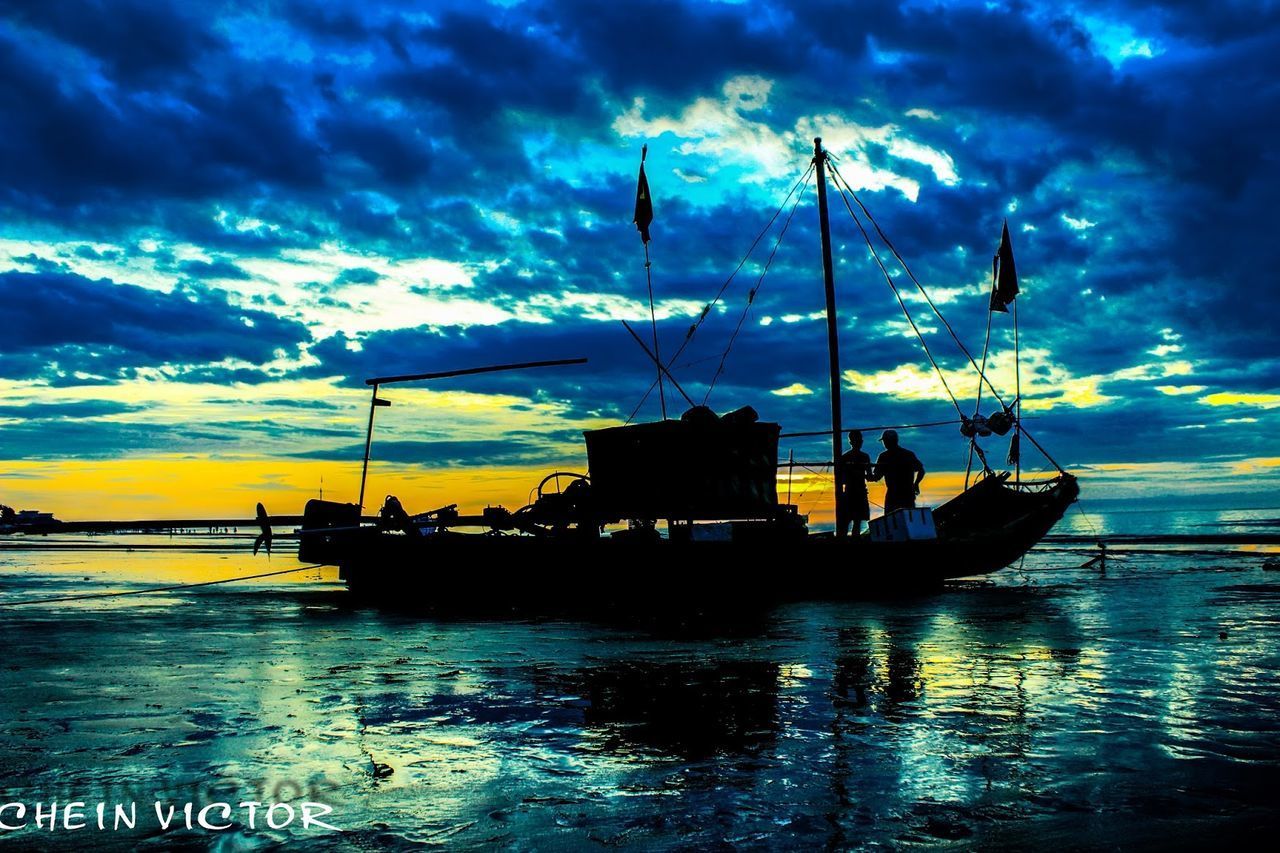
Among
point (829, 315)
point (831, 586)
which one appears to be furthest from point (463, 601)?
point (829, 315)

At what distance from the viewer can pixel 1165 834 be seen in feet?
15.9

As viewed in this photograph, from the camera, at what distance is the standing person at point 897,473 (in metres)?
22.2

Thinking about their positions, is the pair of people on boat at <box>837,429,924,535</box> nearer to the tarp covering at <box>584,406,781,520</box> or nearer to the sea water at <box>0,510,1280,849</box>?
the tarp covering at <box>584,406,781,520</box>

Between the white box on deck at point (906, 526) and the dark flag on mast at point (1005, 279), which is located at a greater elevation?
the dark flag on mast at point (1005, 279)

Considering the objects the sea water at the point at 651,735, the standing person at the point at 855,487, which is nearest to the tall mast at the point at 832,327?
the standing person at the point at 855,487

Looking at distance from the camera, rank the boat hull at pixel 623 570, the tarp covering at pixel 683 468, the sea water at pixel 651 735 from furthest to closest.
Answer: the tarp covering at pixel 683 468
the boat hull at pixel 623 570
the sea water at pixel 651 735

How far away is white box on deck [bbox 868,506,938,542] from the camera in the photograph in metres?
21.8

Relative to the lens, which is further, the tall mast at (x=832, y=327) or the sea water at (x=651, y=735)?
the tall mast at (x=832, y=327)

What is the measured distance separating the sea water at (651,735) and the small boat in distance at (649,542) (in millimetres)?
5491

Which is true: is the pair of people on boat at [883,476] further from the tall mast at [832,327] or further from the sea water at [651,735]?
the sea water at [651,735]

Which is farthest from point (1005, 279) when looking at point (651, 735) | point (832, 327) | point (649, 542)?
point (651, 735)

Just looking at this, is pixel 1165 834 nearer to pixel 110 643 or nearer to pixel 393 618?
pixel 110 643

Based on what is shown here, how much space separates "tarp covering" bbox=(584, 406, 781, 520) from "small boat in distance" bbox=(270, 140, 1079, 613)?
0.09 feet

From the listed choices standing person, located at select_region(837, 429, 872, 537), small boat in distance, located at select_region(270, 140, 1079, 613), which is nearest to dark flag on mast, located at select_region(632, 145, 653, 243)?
small boat in distance, located at select_region(270, 140, 1079, 613)
